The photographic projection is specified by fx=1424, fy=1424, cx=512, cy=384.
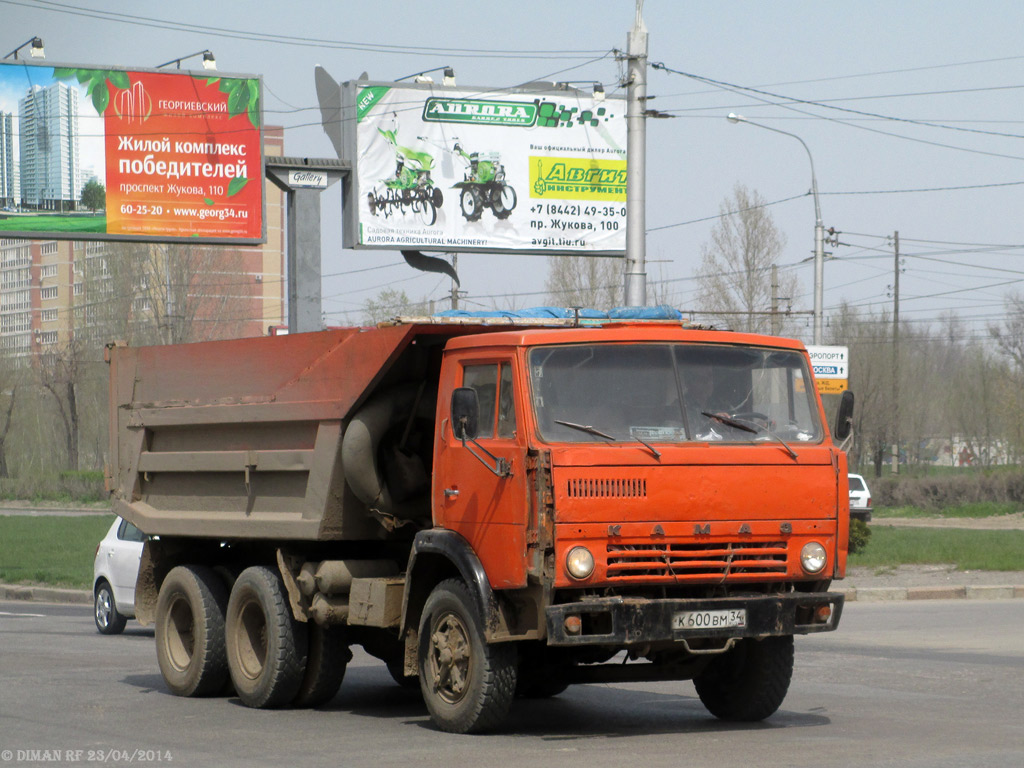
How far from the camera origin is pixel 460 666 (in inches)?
331

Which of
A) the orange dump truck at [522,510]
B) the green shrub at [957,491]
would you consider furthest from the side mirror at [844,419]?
the green shrub at [957,491]

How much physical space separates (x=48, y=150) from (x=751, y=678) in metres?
19.1

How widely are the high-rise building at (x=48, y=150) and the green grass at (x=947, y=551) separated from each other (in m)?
14.7

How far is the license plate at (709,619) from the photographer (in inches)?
308

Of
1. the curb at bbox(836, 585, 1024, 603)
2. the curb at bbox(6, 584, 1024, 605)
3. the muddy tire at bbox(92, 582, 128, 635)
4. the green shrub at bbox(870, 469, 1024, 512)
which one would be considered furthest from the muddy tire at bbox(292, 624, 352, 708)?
the green shrub at bbox(870, 469, 1024, 512)

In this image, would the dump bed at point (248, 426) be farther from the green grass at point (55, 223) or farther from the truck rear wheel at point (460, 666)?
the green grass at point (55, 223)

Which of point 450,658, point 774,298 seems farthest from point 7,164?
point 774,298

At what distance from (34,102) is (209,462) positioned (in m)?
16.0

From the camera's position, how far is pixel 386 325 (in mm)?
9141

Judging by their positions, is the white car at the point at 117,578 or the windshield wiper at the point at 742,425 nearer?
the windshield wiper at the point at 742,425

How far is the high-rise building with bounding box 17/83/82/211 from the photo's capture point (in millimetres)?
24438

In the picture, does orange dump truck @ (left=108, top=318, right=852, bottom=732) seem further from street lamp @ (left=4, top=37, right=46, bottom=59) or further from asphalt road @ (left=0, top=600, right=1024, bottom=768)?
street lamp @ (left=4, top=37, right=46, bottom=59)

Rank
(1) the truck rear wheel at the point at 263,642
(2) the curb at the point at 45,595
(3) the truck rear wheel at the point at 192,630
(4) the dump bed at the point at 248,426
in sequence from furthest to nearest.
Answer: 1. (2) the curb at the point at 45,595
2. (3) the truck rear wheel at the point at 192,630
3. (1) the truck rear wheel at the point at 263,642
4. (4) the dump bed at the point at 248,426

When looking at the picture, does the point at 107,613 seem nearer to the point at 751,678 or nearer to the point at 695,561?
the point at 751,678
